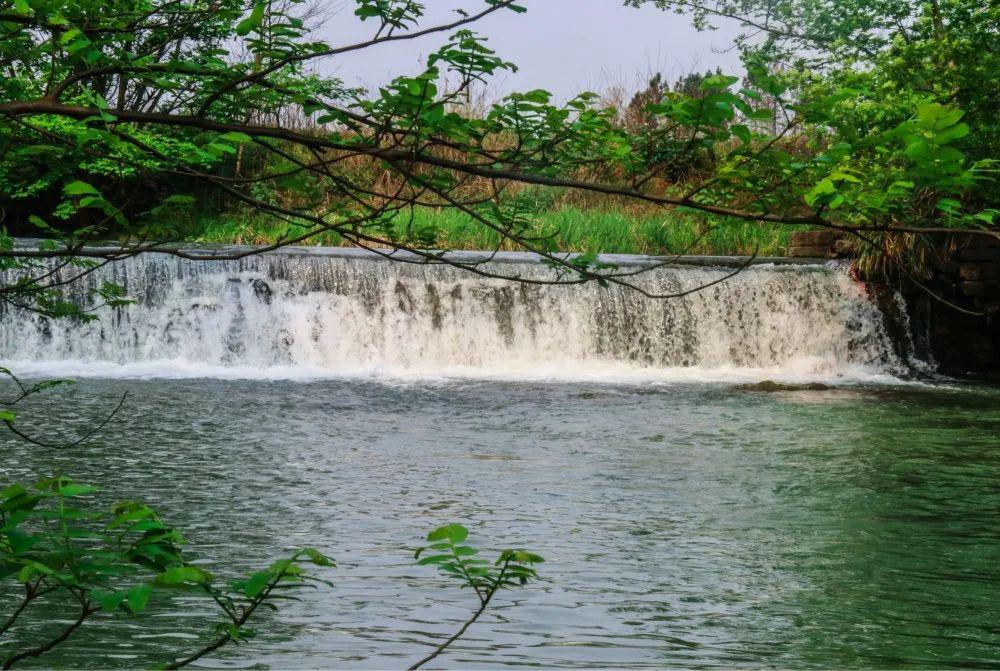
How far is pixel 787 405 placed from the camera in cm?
1209

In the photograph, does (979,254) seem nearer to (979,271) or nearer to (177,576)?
(979,271)

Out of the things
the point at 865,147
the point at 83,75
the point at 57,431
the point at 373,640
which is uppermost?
the point at 83,75

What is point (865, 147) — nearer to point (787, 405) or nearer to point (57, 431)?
point (57, 431)

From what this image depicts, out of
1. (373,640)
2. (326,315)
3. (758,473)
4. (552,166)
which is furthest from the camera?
(326,315)

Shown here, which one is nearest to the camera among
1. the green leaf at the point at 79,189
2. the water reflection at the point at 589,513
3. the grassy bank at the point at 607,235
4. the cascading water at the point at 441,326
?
the green leaf at the point at 79,189

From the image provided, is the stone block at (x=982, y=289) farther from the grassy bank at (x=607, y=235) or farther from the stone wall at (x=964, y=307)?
the grassy bank at (x=607, y=235)

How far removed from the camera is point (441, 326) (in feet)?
51.9

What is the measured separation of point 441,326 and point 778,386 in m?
4.39

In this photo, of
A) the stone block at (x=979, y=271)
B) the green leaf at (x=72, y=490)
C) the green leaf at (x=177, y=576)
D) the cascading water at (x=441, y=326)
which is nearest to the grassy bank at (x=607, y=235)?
the cascading water at (x=441, y=326)

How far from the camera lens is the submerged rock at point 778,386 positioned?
13.6 meters

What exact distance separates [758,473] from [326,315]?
336 inches

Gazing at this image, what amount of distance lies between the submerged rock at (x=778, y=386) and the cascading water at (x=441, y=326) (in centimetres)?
108

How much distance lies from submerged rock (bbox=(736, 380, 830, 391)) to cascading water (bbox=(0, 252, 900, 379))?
1.08 metres

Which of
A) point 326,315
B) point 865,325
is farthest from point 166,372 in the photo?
point 865,325
